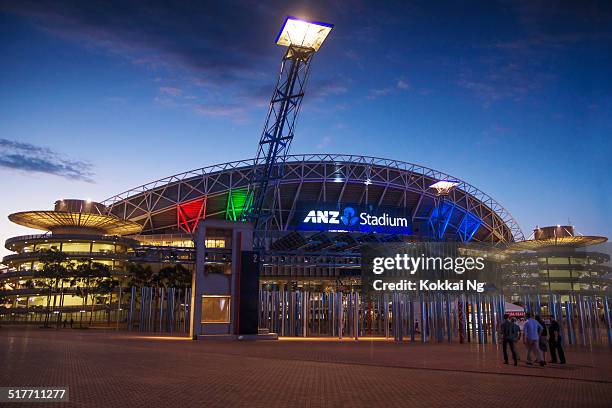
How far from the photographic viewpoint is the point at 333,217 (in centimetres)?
7188

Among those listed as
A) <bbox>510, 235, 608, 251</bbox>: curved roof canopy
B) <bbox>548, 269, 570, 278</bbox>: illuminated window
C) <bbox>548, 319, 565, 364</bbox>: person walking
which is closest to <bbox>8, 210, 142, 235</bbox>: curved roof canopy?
<bbox>510, 235, 608, 251</bbox>: curved roof canopy

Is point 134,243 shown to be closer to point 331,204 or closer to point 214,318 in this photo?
point 331,204

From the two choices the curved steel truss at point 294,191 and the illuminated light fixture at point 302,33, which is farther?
the curved steel truss at point 294,191

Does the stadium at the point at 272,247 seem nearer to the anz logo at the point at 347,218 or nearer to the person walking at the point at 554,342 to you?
the anz logo at the point at 347,218

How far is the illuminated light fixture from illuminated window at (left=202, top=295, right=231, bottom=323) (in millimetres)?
19804

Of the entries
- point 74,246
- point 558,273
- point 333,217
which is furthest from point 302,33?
point 558,273

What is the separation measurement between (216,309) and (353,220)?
4207cm

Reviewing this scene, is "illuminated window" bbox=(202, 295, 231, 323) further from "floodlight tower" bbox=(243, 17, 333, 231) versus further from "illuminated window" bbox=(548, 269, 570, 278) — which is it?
"illuminated window" bbox=(548, 269, 570, 278)

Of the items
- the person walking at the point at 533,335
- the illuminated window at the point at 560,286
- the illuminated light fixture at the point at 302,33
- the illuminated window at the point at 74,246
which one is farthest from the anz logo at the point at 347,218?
the person walking at the point at 533,335

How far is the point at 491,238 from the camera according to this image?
3659 inches

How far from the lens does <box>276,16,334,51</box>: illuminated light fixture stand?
36.7 m

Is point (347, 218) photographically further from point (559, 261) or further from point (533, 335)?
point (533, 335)

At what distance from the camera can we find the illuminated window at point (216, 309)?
31.7m

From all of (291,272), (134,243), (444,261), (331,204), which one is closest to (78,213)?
(134,243)
